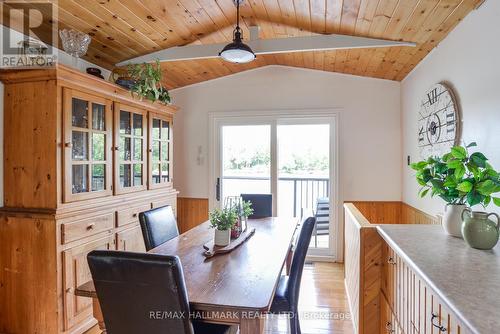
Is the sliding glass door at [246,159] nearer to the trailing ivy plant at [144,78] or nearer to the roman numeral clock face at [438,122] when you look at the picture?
the trailing ivy plant at [144,78]

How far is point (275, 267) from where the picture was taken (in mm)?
1649

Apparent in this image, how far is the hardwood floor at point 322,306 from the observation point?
2.39m

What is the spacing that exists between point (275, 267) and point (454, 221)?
97cm

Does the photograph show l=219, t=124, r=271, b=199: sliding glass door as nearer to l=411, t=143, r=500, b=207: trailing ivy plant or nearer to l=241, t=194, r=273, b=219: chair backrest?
l=241, t=194, r=273, b=219: chair backrest

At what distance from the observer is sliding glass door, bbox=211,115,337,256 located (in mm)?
3908

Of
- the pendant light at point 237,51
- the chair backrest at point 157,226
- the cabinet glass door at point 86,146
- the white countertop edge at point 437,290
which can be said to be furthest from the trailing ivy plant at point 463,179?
the cabinet glass door at point 86,146

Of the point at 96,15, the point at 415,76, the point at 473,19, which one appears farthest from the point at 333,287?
the point at 96,15

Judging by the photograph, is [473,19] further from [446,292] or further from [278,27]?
[446,292]

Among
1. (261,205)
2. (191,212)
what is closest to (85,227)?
(261,205)

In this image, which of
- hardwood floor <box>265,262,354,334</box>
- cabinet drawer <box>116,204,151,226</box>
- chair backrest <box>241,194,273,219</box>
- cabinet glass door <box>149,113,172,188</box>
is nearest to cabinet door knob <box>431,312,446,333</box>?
hardwood floor <box>265,262,354,334</box>

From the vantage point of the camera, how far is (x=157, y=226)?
86.6 inches

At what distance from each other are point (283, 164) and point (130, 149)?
6.33 ft

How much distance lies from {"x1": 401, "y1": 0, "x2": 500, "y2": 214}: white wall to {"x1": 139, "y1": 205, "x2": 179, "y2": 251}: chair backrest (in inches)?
83.0

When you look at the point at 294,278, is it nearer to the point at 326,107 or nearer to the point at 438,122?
the point at 438,122
